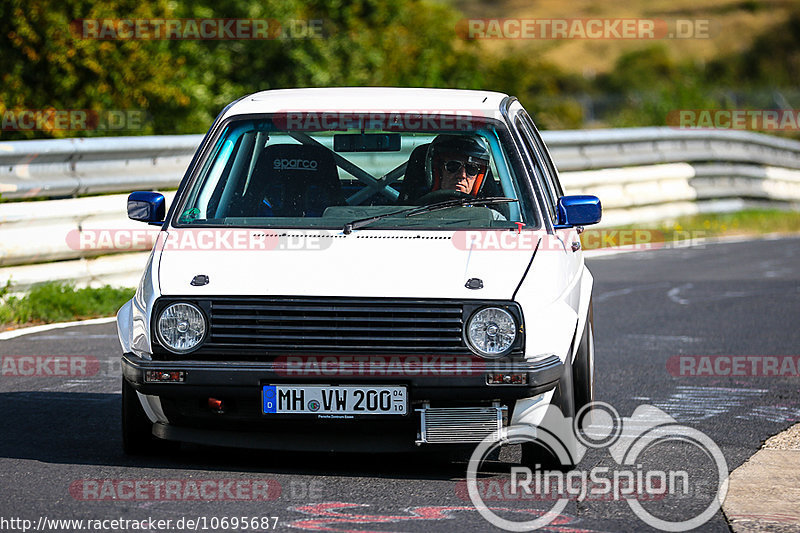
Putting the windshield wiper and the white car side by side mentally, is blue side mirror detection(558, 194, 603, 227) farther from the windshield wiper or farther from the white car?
the windshield wiper

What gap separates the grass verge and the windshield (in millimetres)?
3689

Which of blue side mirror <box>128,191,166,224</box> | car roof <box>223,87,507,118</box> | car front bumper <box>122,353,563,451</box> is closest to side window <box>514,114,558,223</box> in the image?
car roof <box>223,87,507,118</box>

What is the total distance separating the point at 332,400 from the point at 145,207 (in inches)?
64.2

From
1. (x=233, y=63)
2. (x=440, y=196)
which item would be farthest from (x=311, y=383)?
Answer: (x=233, y=63)

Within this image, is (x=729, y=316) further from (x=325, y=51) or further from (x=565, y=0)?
(x=565, y=0)

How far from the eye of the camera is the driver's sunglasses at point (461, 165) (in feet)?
21.7

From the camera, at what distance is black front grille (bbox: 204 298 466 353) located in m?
5.51

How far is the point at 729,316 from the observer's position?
11.0 metres

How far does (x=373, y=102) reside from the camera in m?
6.82

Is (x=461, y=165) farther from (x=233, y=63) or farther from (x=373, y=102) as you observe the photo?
(x=233, y=63)

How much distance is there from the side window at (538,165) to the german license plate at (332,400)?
1.49 meters

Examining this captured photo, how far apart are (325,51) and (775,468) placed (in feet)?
50.8

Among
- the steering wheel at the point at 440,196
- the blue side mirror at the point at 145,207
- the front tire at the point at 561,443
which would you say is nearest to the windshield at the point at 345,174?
the steering wheel at the point at 440,196

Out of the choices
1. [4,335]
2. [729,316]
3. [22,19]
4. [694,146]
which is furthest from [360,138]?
[694,146]
